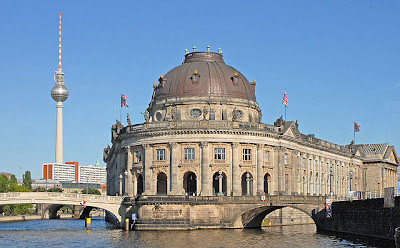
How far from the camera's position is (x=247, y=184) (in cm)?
10588

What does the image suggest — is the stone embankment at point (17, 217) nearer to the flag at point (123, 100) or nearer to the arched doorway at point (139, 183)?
the arched doorway at point (139, 183)

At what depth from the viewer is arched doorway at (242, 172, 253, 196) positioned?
346 ft

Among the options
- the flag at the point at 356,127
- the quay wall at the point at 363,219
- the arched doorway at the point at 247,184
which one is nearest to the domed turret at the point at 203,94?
the arched doorway at the point at 247,184

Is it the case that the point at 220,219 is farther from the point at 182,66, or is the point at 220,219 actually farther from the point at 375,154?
the point at 375,154

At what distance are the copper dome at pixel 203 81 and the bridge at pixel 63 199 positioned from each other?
23.3m

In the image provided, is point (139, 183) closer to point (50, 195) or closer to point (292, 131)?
point (50, 195)

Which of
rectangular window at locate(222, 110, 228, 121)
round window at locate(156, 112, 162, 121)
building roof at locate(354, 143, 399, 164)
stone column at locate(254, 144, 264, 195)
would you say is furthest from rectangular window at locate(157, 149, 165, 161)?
building roof at locate(354, 143, 399, 164)

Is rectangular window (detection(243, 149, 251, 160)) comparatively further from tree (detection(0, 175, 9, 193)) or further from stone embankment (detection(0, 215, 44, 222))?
tree (detection(0, 175, 9, 193))

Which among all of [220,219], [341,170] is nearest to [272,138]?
[220,219]

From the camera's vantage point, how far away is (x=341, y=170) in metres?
145

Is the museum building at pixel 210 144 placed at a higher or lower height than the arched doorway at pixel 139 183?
higher

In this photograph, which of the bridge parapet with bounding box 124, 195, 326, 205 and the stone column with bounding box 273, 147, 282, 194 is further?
the stone column with bounding box 273, 147, 282, 194

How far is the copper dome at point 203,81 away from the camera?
113 metres

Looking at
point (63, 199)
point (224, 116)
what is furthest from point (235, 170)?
point (63, 199)
